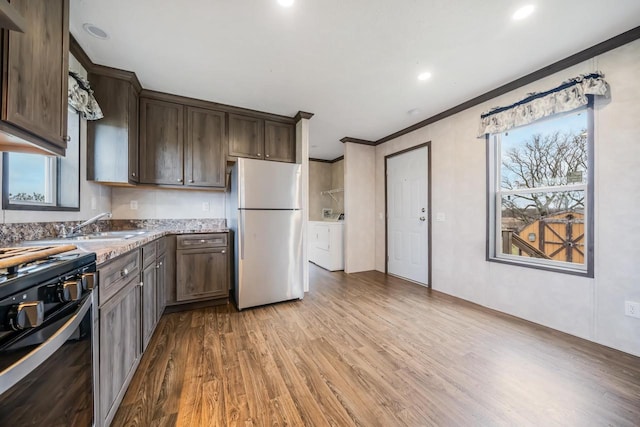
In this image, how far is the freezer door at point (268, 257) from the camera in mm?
2662

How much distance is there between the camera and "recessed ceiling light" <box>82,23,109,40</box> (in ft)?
5.78

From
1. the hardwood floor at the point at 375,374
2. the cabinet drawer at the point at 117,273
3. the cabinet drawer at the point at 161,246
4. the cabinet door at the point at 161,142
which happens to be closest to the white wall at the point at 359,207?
the hardwood floor at the point at 375,374

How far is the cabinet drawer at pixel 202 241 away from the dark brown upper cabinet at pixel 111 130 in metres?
0.77

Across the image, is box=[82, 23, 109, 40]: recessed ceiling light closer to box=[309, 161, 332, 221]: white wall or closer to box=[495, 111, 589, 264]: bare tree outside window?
box=[495, 111, 589, 264]: bare tree outside window

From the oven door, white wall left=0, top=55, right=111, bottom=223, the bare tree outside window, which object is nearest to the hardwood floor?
the oven door

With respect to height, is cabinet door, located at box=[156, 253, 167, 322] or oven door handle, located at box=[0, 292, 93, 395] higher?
oven door handle, located at box=[0, 292, 93, 395]

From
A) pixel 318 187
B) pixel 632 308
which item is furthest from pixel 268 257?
pixel 318 187

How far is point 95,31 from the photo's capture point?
5.94 feet

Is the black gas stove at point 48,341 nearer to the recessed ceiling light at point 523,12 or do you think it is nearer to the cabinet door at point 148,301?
the cabinet door at point 148,301

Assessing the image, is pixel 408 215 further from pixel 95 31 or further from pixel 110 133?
pixel 95 31

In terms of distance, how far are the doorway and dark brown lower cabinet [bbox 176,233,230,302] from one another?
271 centimetres

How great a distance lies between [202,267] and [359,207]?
2.76 metres

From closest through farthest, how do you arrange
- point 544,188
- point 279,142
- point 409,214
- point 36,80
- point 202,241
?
1. point 36,80
2. point 544,188
3. point 202,241
4. point 279,142
5. point 409,214

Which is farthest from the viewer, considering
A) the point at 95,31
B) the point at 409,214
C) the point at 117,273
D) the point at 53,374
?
the point at 409,214
